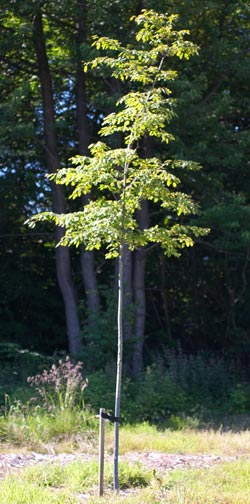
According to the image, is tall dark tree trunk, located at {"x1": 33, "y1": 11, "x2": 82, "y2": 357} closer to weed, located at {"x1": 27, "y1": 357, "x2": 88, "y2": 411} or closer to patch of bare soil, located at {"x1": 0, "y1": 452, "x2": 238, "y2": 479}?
weed, located at {"x1": 27, "y1": 357, "x2": 88, "y2": 411}

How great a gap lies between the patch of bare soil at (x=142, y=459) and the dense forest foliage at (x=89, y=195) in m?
4.65

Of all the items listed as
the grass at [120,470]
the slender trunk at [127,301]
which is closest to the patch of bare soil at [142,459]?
the grass at [120,470]

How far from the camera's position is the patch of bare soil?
Result: 28.2 ft

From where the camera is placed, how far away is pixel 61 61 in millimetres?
15297

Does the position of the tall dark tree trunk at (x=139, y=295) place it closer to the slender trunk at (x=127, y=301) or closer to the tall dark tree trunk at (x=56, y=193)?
the slender trunk at (x=127, y=301)

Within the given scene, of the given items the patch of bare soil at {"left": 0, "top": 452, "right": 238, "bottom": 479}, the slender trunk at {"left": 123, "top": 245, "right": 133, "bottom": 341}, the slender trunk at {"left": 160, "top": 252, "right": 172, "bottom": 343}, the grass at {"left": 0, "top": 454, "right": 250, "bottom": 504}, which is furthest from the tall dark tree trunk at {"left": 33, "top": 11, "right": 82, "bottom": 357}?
the grass at {"left": 0, "top": 454, "right": 250, "bottom": 504}

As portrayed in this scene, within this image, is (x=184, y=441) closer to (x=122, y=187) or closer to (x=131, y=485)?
(x=131, y=485)

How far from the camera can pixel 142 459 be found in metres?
9.09

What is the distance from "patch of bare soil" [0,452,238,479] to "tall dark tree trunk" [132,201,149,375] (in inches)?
214

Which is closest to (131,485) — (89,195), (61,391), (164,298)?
(61,391)

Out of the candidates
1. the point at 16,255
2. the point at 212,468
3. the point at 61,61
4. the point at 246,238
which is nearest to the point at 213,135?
the point at 246,238

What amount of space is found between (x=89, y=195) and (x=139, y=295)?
2410 millimetres

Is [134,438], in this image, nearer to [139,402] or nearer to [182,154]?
[139,402]

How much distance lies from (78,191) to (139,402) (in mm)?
6145
